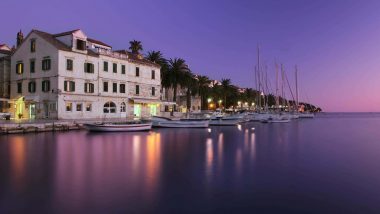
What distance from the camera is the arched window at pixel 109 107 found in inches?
2036

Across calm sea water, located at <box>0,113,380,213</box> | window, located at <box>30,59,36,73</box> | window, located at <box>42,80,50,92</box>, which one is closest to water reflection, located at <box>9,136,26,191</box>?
calm sea water, located at <box>0,113,380,213</box>

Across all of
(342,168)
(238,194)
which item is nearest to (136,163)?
(238,194)

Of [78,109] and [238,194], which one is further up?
[78,109]

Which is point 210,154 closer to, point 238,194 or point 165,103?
point 238,194

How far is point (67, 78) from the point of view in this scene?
46.1 m

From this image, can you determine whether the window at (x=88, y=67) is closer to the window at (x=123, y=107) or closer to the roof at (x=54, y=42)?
the roof at (x=54, y=42)

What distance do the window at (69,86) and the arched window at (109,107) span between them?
254 inches

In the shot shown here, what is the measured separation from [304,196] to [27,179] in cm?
1198

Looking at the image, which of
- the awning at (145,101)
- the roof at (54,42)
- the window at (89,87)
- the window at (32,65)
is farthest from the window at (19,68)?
the awning at (145,101)

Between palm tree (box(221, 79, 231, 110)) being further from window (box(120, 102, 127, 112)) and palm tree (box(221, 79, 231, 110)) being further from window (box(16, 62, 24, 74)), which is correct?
window (box(16, 62, 24, 74))

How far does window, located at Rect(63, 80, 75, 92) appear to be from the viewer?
4580cm

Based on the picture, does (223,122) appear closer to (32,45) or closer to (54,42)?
(54,42)

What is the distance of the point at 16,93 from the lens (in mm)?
49719

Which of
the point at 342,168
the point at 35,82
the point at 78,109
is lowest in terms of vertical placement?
the point at 342,168
